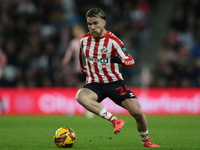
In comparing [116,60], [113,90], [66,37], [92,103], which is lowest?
[92,103]

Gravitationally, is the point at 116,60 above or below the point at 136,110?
above

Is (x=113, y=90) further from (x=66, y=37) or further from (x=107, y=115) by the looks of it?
(x=66, y=37)

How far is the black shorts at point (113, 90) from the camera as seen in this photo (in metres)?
5.89

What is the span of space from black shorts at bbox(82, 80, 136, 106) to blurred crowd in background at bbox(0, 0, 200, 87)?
887 centimetres

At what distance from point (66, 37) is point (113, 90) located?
10061 mm

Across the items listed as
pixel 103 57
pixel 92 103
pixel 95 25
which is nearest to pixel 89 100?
pixel 92 103

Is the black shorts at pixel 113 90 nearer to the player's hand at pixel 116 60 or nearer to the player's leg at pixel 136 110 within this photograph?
the player's leg at pixel 136 110

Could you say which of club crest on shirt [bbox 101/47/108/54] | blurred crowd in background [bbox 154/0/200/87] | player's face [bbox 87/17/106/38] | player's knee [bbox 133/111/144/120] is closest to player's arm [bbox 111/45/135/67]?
club crest on shirt [bbox 101/47/108/54]

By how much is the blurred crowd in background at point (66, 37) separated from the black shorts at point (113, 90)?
8873mm

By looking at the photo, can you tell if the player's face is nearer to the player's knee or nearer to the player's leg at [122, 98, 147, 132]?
the player's leg at [122, 98, 147, 132]


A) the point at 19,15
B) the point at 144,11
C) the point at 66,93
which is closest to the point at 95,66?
the point at 66,93

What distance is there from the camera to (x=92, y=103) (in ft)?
18.9

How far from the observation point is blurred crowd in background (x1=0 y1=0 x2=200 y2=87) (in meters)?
14.7

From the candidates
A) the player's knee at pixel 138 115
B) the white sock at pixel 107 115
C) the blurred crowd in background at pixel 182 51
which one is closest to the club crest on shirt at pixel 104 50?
the white sock at pixel 107 115
